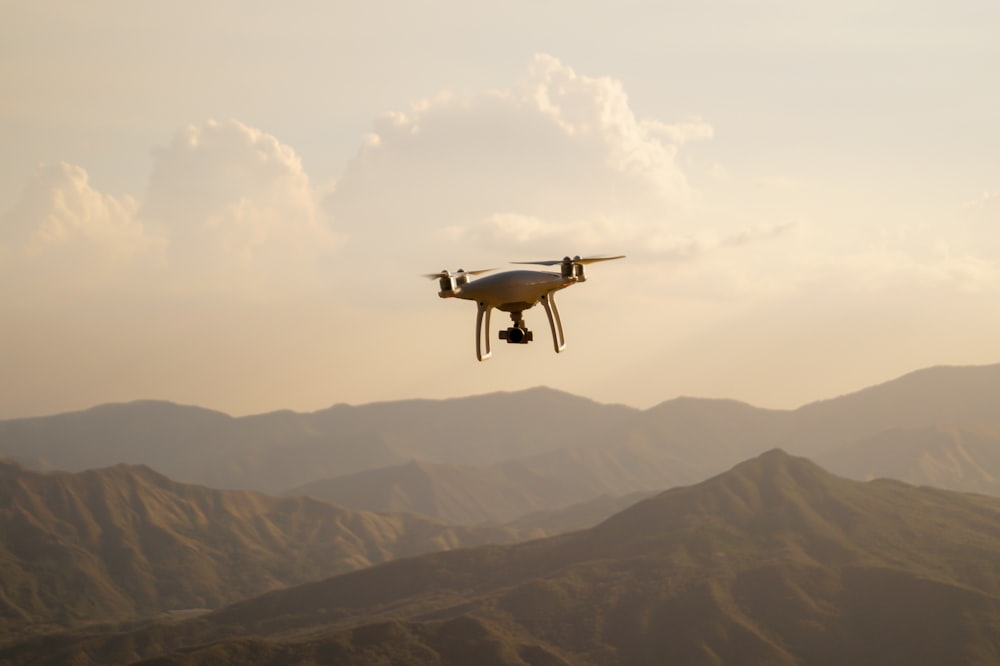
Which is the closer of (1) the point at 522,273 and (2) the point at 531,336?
(1) the point at 522,273

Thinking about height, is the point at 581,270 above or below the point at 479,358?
above

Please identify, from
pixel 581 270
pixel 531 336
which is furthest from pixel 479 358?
pixel 581 270

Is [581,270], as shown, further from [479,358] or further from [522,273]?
[479,358]

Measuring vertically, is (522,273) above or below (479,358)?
above

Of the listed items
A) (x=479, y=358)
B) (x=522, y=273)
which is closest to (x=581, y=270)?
(x=522, y=273)

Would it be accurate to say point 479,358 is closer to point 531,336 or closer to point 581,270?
point 531,336
